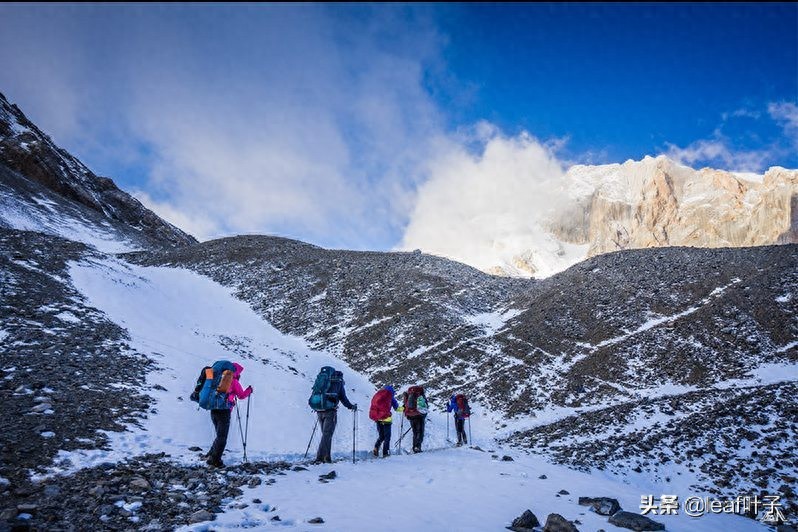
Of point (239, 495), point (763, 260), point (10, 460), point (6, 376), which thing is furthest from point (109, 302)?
point (763, 260)

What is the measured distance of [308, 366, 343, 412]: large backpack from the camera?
11.9m

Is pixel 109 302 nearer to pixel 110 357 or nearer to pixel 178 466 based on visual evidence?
pixel 110 357

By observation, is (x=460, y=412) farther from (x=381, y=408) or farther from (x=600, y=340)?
(x=600, y=340)

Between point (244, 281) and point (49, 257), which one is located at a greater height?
point (244, 281)

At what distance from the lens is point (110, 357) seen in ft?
50.5

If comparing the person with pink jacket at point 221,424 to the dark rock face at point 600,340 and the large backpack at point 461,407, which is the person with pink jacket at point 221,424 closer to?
the large backpack at point 461,407

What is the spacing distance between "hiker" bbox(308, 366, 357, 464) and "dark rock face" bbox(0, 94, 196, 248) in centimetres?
6685

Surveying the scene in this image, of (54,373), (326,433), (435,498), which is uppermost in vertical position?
(54,373)

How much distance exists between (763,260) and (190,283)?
53.4 meters

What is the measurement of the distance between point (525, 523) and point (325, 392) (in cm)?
628

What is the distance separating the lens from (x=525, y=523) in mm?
7508

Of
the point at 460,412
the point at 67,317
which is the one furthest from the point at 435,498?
the point at 67,317

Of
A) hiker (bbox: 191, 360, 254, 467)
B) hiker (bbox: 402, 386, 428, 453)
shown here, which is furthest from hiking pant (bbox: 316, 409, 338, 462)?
hiker (bbox: 402, 386, 428, 453)

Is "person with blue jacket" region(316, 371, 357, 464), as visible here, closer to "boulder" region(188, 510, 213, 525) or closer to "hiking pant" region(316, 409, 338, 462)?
"hiking pant" region(316, 409, 338, 462)
